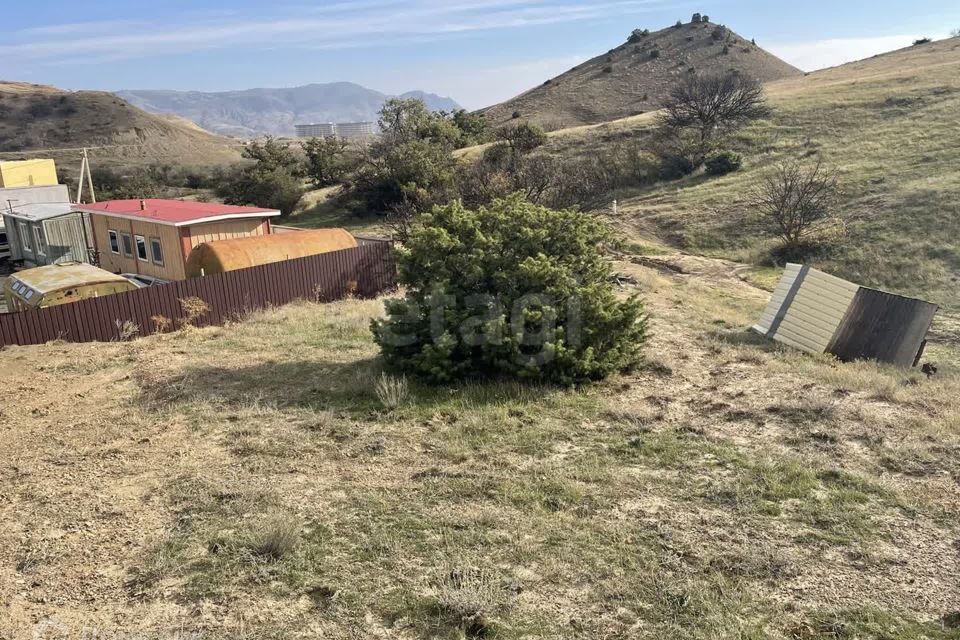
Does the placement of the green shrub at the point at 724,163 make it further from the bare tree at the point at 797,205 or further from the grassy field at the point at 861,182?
the bare tree at the point at 797,205

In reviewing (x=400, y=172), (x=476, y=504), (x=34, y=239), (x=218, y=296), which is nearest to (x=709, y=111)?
(x=400, y=172)

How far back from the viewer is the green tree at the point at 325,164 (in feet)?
143

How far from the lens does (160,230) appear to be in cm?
1881

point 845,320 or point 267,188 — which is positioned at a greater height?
point 267,188

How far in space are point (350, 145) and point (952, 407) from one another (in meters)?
49.4

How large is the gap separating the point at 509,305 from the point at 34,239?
22856mm

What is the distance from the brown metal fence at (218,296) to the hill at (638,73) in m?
48.5

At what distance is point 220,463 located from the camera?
7.43 m

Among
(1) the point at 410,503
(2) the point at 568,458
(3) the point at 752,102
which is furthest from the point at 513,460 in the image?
(3) the point at 752,102

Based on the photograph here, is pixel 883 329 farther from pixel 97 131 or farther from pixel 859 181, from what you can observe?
pixel 97 131

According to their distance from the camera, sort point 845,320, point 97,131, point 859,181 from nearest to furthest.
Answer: point 845,320 < point 859,181 < point 97,131

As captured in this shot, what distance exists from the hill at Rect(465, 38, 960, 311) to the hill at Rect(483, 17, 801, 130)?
22.2 m

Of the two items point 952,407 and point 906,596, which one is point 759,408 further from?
point 906,596

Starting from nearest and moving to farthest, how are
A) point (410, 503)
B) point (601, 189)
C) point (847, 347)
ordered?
point (410, 503), point (847, 347), point (601, 189)
